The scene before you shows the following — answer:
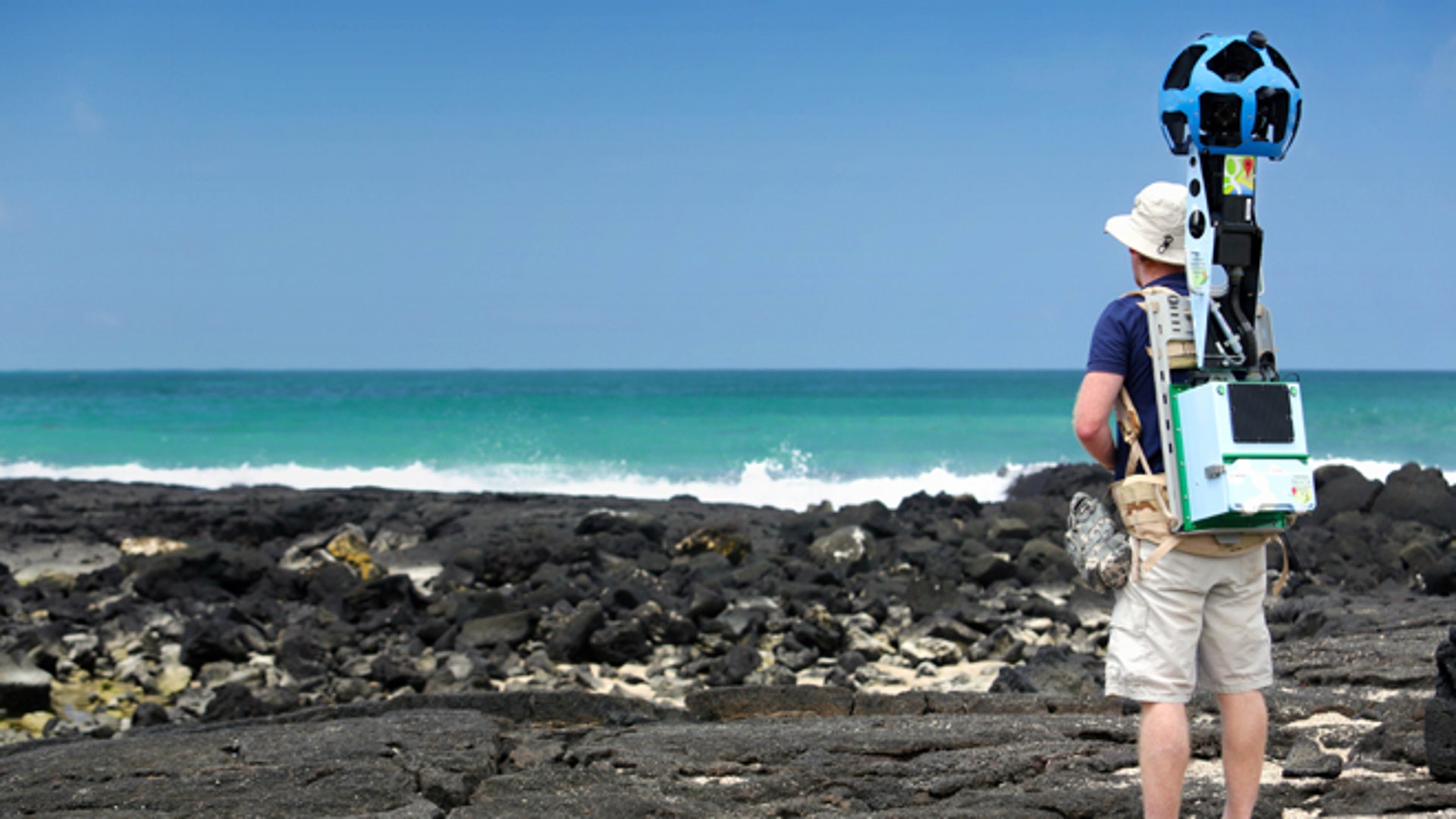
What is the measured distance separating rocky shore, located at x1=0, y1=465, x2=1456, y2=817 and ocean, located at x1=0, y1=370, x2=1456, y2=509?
8.79 m

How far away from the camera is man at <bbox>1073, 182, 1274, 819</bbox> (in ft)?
11.3

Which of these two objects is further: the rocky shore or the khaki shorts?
the rocky shore

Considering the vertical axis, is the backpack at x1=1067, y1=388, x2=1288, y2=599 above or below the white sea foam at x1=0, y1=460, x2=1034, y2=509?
below

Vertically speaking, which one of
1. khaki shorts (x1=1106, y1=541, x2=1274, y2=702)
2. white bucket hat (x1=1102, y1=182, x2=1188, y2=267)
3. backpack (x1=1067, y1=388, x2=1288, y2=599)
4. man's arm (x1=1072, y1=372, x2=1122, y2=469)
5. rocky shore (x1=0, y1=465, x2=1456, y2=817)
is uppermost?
white bucket hat (x1=1102, y1=182, x2=1188, y2=267)

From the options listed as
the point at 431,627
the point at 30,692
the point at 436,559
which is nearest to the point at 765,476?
the point at 436,559

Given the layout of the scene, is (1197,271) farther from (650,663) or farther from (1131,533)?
(650,663)

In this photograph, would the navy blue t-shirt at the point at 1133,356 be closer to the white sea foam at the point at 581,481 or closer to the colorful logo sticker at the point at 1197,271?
the colorful logo sticker at the point at 1197,271

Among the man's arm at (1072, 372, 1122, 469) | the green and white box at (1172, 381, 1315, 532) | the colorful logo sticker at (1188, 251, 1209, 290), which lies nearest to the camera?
the green and white box at (1172, 381, 1315, 532)

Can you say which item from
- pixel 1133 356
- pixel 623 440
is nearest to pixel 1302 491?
pixel 1133 356

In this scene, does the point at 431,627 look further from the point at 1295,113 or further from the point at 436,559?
the point at 1295,113

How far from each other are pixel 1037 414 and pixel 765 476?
23.4 metres

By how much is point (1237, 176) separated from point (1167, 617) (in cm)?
123

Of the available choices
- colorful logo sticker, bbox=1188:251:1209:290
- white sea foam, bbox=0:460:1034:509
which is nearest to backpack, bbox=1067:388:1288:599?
colorful logo sticker, bbox=1188:251:1209:290

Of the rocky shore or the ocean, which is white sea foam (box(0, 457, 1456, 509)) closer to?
the ocean
